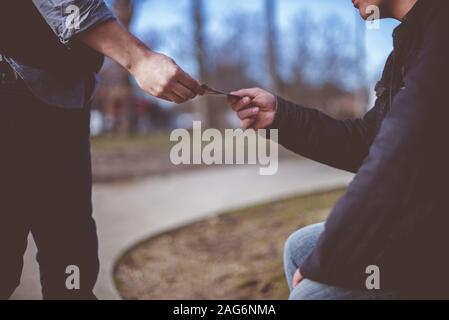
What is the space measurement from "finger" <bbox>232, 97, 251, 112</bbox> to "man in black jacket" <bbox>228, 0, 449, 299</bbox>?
50cm

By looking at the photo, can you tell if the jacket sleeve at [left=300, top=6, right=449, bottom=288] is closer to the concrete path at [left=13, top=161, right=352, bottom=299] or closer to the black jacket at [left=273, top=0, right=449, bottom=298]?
the black jacket at [left=273, top=0, right=449, bottom=298]

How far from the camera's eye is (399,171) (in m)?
1.12

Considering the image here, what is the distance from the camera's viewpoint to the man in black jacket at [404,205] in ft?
3.66

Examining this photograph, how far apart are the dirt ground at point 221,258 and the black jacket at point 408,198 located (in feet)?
6.09

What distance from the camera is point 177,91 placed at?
4.46 feet

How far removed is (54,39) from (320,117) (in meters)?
0.88

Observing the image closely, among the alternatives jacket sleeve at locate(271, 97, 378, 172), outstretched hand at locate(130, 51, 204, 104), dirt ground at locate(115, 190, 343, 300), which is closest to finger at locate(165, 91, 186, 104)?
outstretched hand at locate(130, 51, 204, 104)

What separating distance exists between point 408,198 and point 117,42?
844 millimetres

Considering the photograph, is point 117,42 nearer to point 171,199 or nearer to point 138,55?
point 138,55

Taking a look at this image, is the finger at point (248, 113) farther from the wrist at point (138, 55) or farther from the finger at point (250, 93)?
the wrist at point (138, 55)

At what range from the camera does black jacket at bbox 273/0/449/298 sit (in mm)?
1116

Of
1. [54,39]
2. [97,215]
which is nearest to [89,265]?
[54,39]

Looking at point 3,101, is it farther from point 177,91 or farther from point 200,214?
point 200,214
